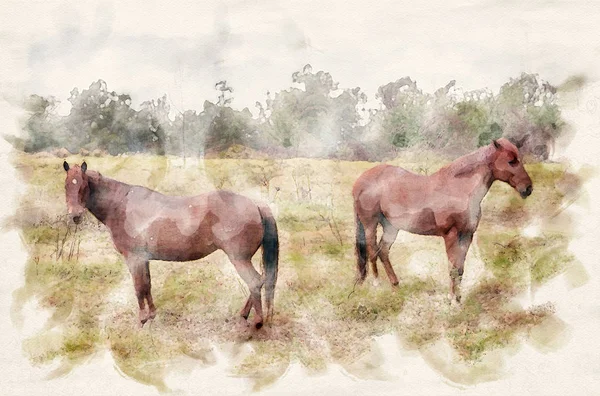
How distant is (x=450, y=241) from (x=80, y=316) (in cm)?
129

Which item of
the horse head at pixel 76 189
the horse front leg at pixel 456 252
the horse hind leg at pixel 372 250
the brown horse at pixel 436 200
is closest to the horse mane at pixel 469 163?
the brown horse at pixel 436 200

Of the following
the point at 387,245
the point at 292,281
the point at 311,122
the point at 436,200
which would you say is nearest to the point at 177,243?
the point at 292,281

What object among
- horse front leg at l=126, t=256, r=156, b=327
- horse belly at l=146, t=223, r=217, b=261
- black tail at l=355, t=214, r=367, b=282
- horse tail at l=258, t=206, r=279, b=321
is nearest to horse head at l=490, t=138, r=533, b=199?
black tail at l=355, t=214, r=367, b=282

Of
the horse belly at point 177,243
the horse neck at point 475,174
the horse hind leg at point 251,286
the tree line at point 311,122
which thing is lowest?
the horse hind leg at point 251,286

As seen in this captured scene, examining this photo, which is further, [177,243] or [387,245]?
[387,245]

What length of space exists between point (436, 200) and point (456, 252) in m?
0.20

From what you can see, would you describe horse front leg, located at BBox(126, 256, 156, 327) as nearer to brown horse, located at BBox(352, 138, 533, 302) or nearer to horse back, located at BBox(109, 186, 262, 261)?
horse back, located at BBox(109, 186, 262, 261)

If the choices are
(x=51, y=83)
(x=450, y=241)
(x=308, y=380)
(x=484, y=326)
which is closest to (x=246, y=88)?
(x=51, y=83)

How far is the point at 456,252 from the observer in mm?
2158

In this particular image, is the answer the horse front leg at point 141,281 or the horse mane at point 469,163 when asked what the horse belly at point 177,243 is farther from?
the horse mane at point 469,163

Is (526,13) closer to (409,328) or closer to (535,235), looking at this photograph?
(535,235)

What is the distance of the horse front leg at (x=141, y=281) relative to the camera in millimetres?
2068

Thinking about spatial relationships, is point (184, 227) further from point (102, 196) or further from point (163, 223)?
point (102, 196)

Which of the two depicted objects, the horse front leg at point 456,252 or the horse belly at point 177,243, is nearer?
the horse belly at point 177,243
